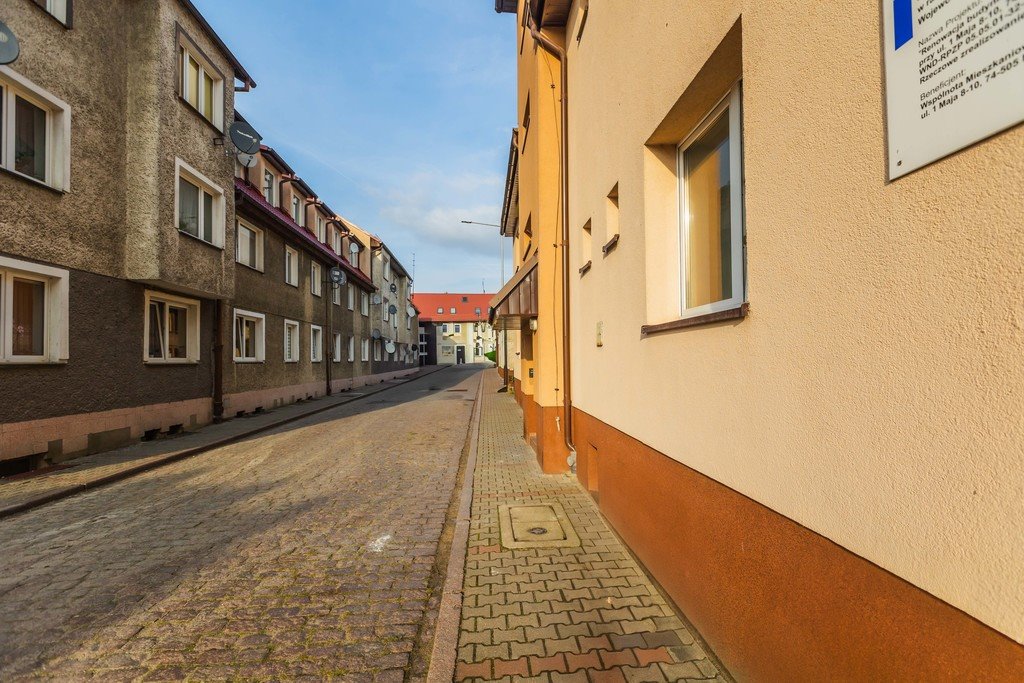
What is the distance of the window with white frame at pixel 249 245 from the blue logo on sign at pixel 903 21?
1636cm

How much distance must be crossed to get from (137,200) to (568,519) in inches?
397

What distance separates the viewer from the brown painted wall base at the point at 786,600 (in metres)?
1.47

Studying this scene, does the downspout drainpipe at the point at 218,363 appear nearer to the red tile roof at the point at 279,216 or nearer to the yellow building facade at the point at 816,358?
the red tile roof at the point at 279,216

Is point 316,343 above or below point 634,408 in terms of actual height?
above

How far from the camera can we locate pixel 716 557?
9.17 ft

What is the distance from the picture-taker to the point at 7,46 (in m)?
7.02

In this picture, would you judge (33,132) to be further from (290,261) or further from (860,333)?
(860,333)

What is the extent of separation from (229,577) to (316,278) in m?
19.9

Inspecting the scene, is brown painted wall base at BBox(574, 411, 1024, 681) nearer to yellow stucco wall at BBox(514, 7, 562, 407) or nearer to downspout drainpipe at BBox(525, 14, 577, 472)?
downspout drainpipe at BBox(525, 14, 577, 472)

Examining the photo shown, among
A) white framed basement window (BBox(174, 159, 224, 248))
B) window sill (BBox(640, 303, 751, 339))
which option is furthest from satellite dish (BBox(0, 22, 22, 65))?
window sill (BBox(640, 303, 751, 339))

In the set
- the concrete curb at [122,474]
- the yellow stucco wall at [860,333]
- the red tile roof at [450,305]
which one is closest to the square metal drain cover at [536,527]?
the yellow stucco wall at [860,333]

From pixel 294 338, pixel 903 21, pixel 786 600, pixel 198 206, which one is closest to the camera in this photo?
pixel 903 21

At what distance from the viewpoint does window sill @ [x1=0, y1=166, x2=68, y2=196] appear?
7.62 metres

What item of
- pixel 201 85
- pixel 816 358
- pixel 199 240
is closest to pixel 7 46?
pixel 199 240
